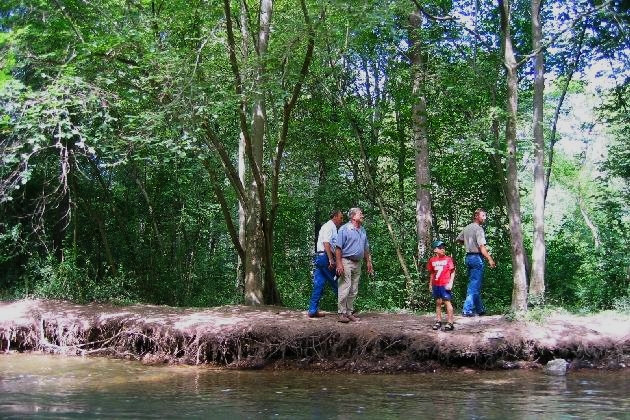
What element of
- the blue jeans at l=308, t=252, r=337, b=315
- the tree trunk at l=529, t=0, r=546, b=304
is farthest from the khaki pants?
the tree trunk at l=529, t=0, r=546, b=304

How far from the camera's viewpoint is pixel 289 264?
19031mm

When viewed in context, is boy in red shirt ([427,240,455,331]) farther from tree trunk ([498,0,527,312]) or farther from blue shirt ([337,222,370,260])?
tree trunk ([498,0,527,312])

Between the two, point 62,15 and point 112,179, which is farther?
point 112,179

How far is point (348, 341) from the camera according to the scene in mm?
9398

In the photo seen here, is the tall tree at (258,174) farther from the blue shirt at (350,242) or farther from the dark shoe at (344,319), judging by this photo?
the dark shoe at (344,319)

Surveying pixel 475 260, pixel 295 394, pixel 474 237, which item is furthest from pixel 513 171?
pixel 295 394

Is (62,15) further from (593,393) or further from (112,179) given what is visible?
(593,393)

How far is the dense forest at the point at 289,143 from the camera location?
11.5 metres

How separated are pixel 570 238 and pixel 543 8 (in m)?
6.36

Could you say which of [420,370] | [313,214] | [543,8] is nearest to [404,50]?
[543,8]

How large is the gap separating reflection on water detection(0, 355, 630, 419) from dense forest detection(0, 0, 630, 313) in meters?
3.21

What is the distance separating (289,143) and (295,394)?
35.6 feet

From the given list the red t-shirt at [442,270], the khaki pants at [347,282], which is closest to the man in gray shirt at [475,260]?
the red t-shirt at [442,270]

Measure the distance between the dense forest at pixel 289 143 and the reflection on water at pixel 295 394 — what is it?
321cm
